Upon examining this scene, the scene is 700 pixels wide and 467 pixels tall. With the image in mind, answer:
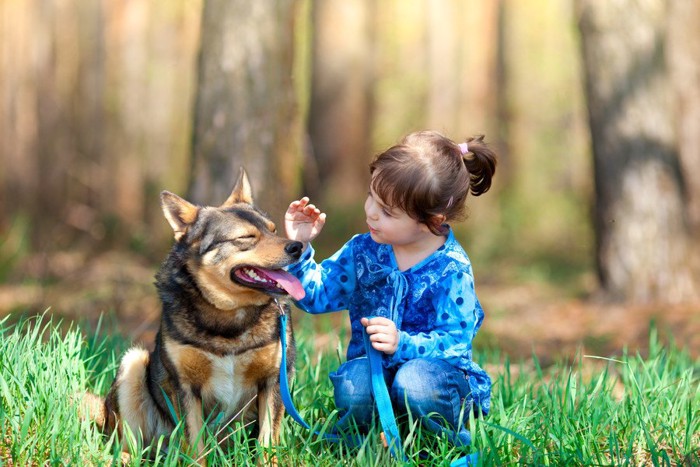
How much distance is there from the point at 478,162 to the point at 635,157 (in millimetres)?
5153

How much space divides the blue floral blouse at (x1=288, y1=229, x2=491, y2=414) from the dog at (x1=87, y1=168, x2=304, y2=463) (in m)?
0.18

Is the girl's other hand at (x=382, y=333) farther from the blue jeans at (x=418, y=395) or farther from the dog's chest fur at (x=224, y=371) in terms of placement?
the dog's chest fur at (x=224, y=371)

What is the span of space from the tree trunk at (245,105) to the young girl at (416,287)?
9.90 ft

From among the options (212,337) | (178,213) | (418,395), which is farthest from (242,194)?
(418,395)

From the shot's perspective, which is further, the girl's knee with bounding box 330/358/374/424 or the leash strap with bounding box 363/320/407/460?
the girl's knee with bounding box 330/358/374/424

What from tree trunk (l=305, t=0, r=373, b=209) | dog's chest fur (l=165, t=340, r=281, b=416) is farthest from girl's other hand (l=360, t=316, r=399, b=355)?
tree trunk (l=305, t=0, r=373, b=209)

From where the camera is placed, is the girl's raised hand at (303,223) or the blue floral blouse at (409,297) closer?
the blue floral blouse at (409,297)

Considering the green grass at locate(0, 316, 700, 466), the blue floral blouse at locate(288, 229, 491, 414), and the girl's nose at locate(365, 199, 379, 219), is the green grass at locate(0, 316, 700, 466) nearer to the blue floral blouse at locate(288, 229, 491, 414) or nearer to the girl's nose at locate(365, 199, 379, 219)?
the blue floral blouse at locate(288, 229, 491, 414)

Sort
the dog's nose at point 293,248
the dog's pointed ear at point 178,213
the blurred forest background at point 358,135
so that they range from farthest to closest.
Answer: the blurred forest background at point 358,135 → the dog's pointed ear at point 178,213 → the dog's nose at point 293,248

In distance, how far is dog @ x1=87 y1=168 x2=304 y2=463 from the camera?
389 centimetres

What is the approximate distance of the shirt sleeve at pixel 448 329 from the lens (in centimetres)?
370

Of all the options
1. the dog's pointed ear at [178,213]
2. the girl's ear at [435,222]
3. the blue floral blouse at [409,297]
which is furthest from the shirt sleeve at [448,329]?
the dog's pointed ear at [178,213]

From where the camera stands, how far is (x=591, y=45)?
880 cm

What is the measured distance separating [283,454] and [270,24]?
4.29 m
